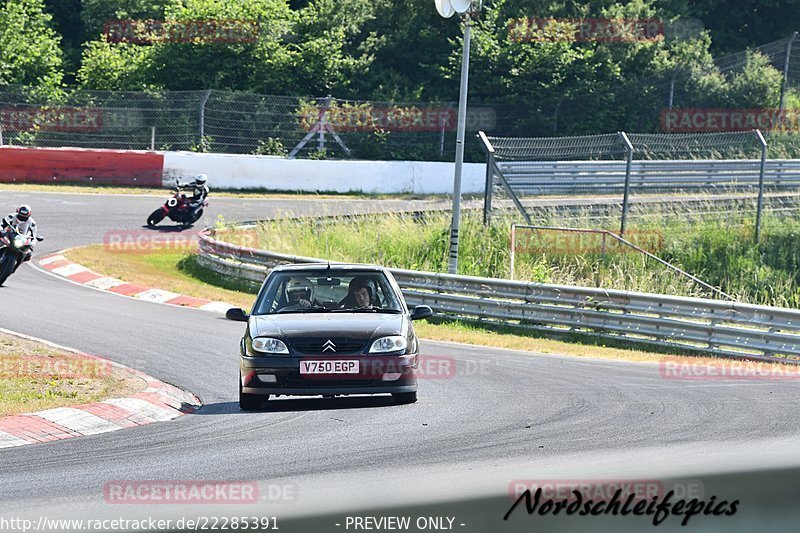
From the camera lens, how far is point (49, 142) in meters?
31.3

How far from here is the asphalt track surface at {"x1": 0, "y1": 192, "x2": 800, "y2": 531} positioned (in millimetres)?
2205

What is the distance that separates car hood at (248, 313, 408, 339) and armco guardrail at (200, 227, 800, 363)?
720 centimetres

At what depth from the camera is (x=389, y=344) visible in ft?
29.6

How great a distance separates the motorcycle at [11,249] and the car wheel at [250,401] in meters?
9.53

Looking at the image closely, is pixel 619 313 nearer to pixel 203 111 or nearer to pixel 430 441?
pixel 430 441

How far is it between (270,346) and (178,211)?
17.2m

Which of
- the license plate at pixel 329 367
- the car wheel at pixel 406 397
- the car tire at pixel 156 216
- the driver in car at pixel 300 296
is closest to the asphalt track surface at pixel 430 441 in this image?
the car wheel at pixel 406 397

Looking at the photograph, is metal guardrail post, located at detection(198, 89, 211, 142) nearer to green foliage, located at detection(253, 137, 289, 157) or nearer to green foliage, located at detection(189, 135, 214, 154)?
green foliage, located at detection(189, 135, 214, 154)

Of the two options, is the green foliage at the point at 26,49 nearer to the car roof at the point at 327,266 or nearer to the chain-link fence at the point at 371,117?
the chain-link fence at the point at 371,117

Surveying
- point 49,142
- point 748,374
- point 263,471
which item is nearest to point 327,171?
point 49,142

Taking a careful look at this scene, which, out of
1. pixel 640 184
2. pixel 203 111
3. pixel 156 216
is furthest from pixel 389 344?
pixel 203 111

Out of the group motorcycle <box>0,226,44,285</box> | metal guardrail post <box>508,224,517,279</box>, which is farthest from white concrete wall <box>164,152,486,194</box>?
motorcycle <box>0,226,44,285</box>

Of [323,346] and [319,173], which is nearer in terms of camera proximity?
[323,346]

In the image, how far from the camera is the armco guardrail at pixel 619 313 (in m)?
14.8
